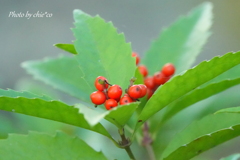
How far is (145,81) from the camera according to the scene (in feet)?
4.54

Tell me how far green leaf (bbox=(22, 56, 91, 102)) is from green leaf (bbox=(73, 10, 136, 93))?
326 millimetres

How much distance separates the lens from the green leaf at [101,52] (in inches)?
42.3

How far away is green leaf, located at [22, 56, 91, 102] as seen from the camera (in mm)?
1450

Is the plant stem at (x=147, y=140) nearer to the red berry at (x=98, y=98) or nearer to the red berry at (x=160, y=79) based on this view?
the red berry at (x=160, y=79)

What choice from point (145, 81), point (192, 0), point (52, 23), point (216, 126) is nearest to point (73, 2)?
point (52, 23)

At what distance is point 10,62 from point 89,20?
3203mm

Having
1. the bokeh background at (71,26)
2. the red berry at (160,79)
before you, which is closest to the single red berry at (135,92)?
the red berry at (160,79)

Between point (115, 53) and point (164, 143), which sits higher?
point (115, 53)

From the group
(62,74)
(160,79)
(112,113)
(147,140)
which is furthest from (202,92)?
(62,74)

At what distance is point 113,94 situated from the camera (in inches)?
38.2

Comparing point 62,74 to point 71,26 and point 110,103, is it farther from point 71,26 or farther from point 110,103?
point 71,26

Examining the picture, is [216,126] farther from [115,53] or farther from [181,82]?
[115,53]

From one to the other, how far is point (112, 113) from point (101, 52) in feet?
1.09

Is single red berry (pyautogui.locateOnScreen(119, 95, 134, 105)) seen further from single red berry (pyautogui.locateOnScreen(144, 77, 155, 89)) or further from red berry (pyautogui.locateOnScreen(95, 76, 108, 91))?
single red berry (pyautogui.locateOnScreen(144, 77, 155, 89))
